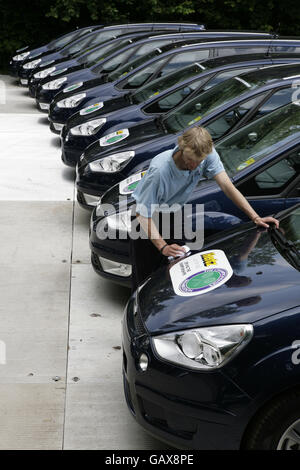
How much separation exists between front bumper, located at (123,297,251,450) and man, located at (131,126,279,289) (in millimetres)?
886

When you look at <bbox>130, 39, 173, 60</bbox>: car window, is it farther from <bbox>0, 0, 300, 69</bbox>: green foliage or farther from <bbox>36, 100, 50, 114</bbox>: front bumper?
<bbox>0, 0, 300, 69</bbox>: green foliage

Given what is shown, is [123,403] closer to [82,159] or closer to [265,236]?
[265,236]

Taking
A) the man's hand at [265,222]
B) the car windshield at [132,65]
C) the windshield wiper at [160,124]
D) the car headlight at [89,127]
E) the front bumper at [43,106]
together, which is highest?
the man's hand at [265,222]

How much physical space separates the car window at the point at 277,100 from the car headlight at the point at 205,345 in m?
3.88

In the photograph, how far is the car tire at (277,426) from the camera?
330 centimetres

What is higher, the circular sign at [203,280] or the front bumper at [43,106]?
the circular sign at [203,280]

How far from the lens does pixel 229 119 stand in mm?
7125

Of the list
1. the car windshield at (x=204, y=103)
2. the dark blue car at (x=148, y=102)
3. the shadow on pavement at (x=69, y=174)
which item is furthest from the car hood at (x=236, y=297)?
the shadow on pavement at (x=69, y=174)

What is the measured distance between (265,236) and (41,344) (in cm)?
184

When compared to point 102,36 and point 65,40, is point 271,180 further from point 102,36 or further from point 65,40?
point 65,40

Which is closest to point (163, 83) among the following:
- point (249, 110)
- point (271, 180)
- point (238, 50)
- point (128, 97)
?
point (128, 97)

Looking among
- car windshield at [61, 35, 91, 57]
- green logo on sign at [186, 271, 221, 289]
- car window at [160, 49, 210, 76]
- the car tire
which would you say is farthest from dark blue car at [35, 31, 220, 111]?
the car tire

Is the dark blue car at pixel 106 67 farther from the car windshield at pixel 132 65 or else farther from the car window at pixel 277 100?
the car window at pixel 277 100
